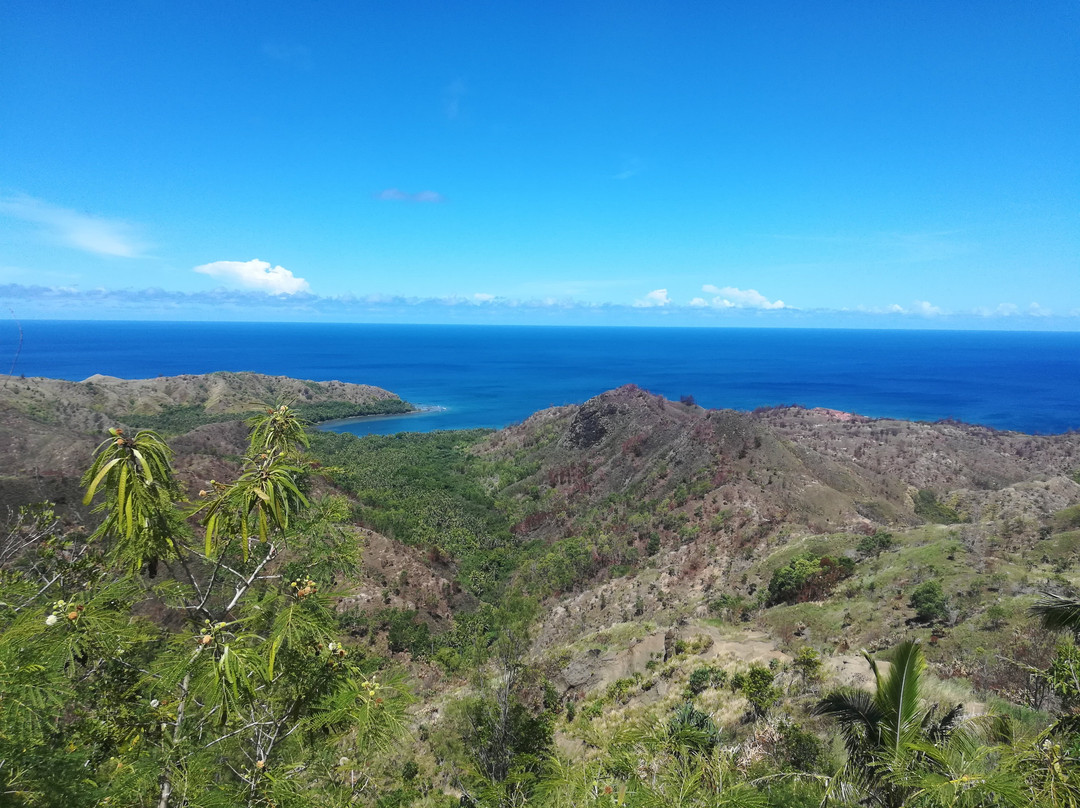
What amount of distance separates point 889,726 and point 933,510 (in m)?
50.2

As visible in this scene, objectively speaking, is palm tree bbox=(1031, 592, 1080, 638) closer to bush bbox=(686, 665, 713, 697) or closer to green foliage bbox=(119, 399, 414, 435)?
bush bbox=(686, 665, 713, 697)

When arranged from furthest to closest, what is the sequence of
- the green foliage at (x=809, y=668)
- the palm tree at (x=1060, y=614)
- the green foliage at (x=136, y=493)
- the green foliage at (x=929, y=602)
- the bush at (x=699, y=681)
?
the green foliage at (x=929, y=602), the bush at (x=699, y=681), the green foliage at (x=809, y=668), the palm tree at (x=1060, y=614), the green foliage at (x=136, y=493)

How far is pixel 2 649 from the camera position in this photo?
3877mm

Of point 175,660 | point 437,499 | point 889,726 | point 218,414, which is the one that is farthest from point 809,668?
point 218,414

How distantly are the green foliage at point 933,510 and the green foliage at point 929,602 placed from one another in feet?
96.0

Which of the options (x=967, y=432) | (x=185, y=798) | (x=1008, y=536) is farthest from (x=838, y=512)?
(x=967, y=432)

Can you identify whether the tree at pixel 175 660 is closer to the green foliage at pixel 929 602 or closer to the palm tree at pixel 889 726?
the palm tree at pixel 889 726

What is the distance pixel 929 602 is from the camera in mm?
19594

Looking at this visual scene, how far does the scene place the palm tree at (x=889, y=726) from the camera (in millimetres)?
6844

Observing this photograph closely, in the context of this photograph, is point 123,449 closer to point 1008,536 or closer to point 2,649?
point 2,649

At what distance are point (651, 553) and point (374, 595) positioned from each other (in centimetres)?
1949

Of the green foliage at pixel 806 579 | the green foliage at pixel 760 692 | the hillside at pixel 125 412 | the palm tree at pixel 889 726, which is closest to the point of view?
the palm tree at pixel 889 726

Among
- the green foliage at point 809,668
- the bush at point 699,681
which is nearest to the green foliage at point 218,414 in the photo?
the bush at point 699,681

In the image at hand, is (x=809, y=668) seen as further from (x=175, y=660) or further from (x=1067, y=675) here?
(x=175, y=660)
